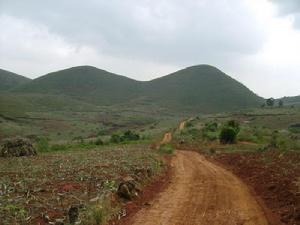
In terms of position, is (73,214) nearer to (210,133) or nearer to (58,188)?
(58,188)

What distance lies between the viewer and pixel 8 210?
51.3ft

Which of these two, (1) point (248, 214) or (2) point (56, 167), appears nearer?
(1) point (248, 214)

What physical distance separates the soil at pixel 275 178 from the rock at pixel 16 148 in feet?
51.1

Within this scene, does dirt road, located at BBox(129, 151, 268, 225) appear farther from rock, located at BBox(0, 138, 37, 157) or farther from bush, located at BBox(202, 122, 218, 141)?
bush, located at BBox(202, 122, 218, 141)

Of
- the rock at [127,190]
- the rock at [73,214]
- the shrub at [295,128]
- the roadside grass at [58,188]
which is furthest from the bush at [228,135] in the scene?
the rock at [73,214]

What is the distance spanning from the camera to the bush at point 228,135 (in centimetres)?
5362

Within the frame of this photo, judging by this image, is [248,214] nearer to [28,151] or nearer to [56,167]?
[56,167]

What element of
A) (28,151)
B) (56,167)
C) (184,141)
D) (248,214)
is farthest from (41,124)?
(248,214)

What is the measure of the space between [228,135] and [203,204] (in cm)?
3503

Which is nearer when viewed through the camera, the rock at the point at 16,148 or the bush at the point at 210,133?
the rock at the point at 16,148

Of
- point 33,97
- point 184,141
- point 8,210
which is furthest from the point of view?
point 33,97

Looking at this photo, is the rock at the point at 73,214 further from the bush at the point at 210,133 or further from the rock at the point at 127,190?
the bush at the point at 210,133

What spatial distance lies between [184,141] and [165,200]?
3892 centimetres

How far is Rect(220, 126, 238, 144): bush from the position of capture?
5362 cm
